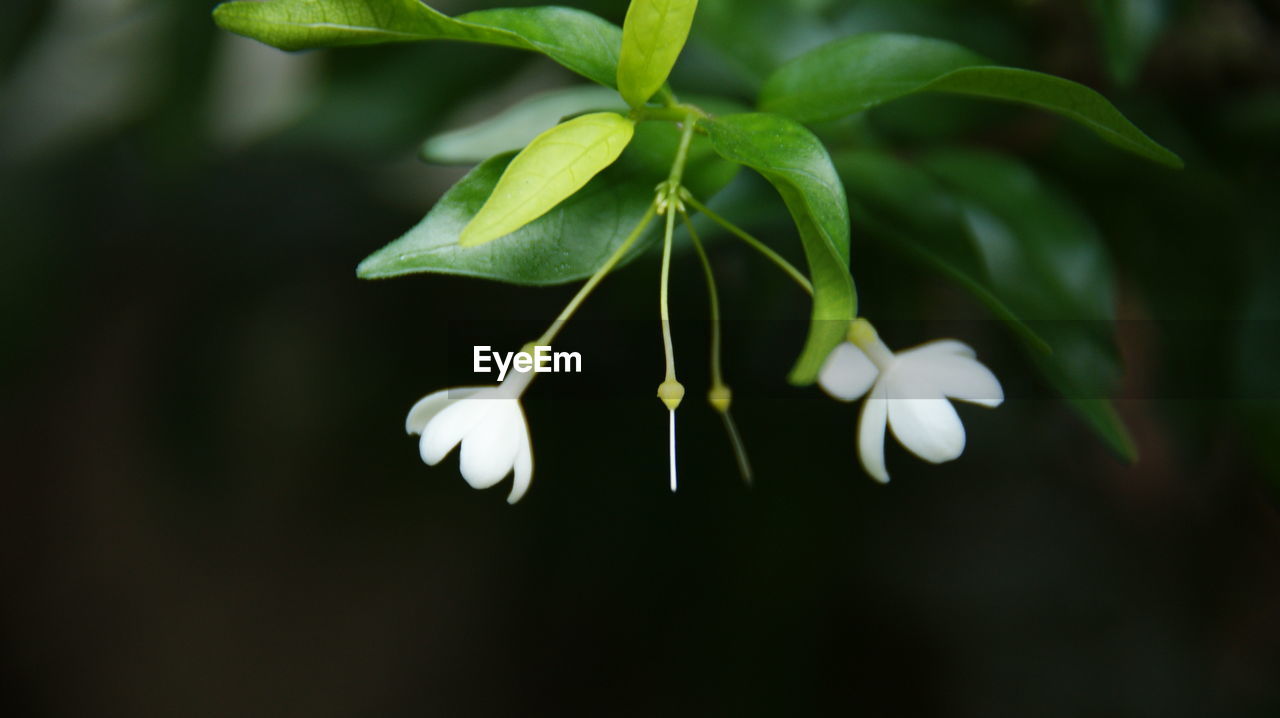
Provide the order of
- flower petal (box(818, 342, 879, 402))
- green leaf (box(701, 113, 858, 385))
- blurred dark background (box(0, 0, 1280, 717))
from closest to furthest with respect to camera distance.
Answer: green leaf (box(701, 113, 858, 385)) < flower petal (box(818, 342, 879, 402)) < blurred dark background (box(0, 0, 1280, 717))

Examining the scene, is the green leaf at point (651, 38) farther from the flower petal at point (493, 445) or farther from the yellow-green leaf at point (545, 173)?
the flower petal at point (493, 445)

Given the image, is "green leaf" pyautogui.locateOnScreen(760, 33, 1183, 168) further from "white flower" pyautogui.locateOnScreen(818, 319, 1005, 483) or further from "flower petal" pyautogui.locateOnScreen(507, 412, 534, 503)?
"flower petal" pyautogui.locateOnScreen(507, 412, 534, 503)

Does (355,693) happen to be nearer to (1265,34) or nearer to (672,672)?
(672,672)

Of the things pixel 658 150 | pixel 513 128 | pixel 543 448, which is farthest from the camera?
pixel 543 448

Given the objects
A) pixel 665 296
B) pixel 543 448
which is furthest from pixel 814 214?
pixel 543 448

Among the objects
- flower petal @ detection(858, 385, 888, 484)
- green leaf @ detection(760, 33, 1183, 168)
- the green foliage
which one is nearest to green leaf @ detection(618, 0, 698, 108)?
the green foliage

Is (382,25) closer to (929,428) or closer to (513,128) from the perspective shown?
(513,128)

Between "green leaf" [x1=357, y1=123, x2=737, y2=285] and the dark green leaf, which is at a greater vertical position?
the dark green leaf
